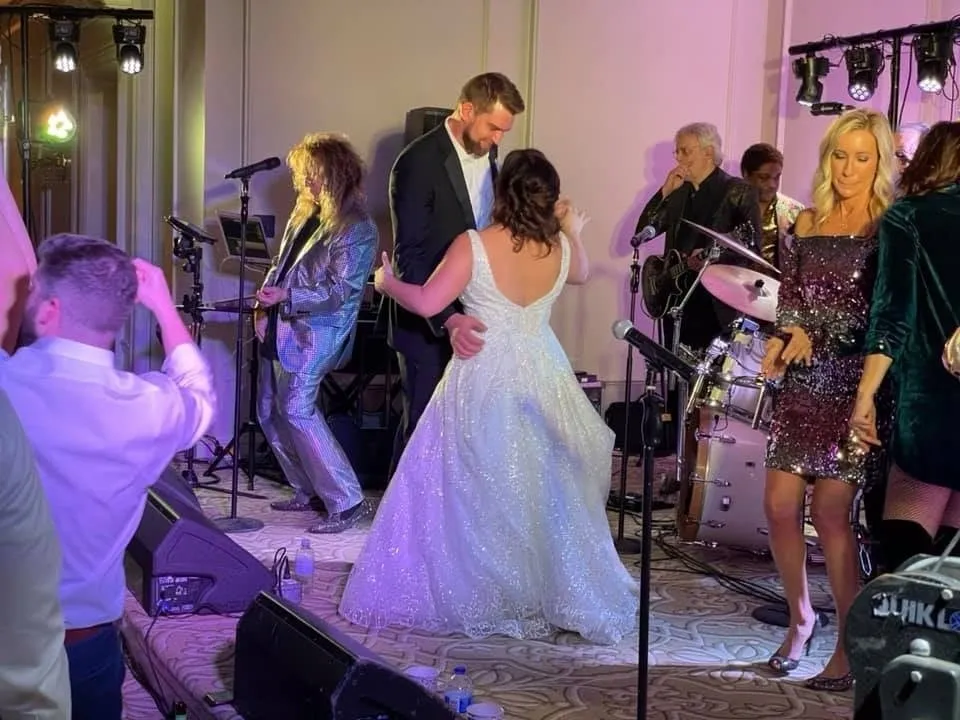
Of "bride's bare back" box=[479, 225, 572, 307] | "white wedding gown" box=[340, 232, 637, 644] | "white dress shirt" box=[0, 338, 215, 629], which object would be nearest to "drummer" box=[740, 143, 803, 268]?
"bride's bare back" box=[479, 225, 572, 307]

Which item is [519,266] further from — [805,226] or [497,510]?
[805,226]

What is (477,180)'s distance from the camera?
455 cm

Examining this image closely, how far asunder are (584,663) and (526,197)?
1.50m

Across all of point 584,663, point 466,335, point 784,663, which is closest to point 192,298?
point 466,335

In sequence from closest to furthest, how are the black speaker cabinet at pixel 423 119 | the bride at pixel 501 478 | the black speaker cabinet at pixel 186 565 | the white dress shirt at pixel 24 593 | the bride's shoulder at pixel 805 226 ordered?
1. the white dress shirt at pixel 24 593
2. the bride's shoulder at pixel 805 226
3. the black speaker cabinet at pixel 186 565
4. the bride at pixel 501 478
5. the black speaker cabinet at pixel 423 119

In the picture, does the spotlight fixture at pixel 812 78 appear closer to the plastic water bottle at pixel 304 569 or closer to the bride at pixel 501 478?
the bride at pixel 501 478

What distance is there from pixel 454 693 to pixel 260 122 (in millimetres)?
4827

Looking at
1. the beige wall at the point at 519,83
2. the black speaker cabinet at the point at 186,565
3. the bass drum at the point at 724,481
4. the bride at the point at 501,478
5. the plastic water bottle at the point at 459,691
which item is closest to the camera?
the plastic water bottle at the point at 459,691

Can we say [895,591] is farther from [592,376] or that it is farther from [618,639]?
[592,376]

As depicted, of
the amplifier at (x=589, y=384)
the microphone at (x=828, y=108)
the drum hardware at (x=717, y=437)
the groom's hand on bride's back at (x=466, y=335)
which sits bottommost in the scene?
the amplifier at (x=589, y=384)

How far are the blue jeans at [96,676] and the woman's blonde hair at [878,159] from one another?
227 cm

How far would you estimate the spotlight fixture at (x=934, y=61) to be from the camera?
691cm

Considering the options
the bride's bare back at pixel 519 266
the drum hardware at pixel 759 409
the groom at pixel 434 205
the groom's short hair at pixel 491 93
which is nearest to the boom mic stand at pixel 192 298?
the groom at pixel 434 205

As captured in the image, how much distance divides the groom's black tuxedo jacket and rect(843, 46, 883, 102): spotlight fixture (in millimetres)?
3927
